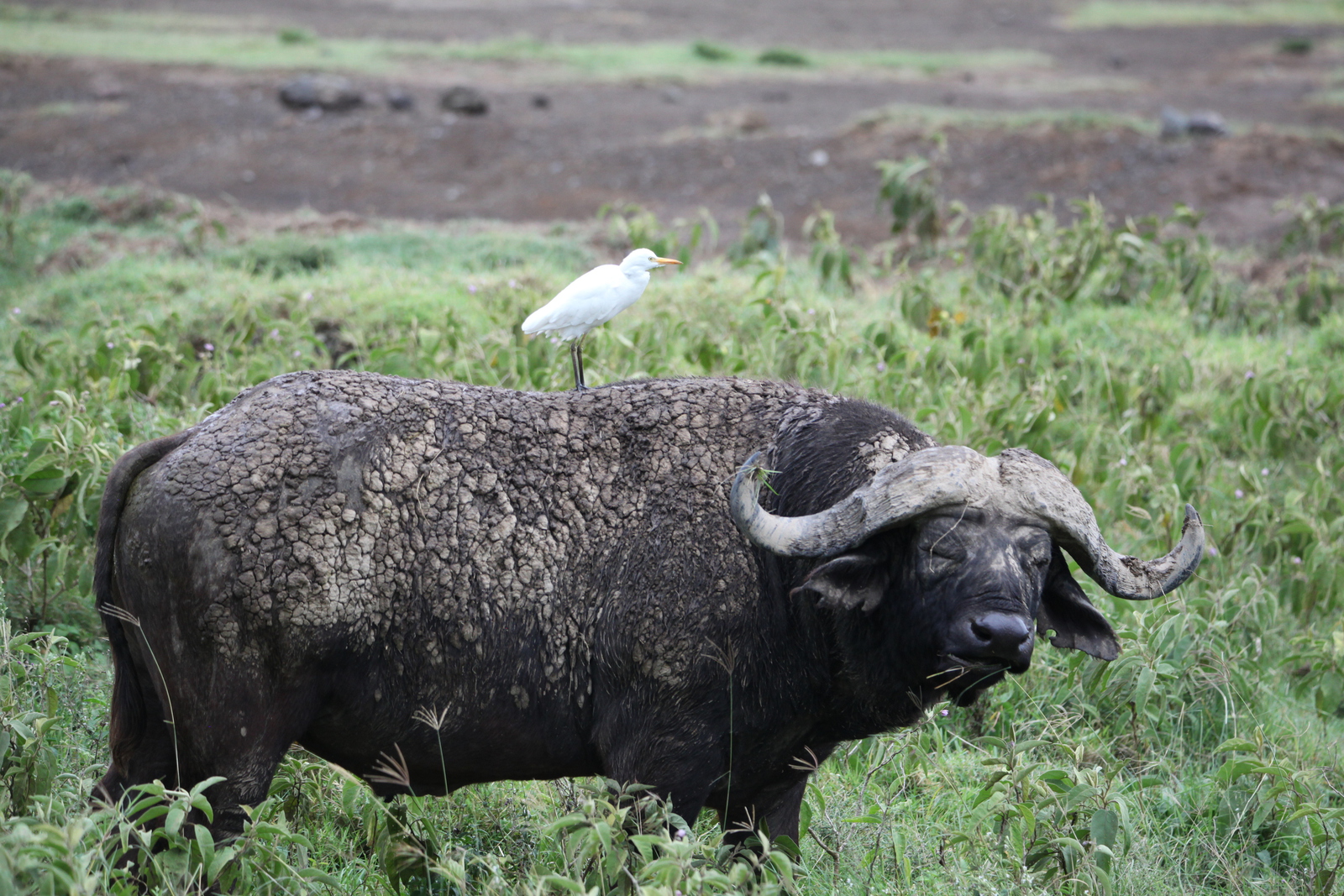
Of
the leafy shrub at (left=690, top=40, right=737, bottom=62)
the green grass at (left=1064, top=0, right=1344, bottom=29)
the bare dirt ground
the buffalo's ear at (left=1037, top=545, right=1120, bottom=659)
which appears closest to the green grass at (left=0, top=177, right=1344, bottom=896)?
the buffalo's ear at (left=1037, top=545, right=1120, bottom=659)

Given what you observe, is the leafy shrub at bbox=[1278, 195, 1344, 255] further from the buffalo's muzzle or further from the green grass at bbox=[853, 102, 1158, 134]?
the buffalo's muzzle

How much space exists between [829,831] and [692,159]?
11851 millimetres

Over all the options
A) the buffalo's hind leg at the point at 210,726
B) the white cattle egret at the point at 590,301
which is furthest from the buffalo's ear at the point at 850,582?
the buffalo's hind leg at the point at 210,726

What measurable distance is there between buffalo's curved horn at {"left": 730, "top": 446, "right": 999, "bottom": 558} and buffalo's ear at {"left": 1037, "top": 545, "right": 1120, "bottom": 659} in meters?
0.48

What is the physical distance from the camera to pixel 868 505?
320 centimetres

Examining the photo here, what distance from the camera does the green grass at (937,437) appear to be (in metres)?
3.56

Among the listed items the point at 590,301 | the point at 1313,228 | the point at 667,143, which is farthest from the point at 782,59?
the point at 590,301

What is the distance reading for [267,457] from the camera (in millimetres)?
3264

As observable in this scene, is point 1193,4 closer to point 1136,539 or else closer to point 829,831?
point 1136,539

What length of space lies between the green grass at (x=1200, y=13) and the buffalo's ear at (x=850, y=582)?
29848 mm

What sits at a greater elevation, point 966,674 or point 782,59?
point 782,59

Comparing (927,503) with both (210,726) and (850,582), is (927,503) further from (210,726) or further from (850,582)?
(210,726)

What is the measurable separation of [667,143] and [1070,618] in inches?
511

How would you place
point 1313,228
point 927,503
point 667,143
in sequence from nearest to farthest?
1. point 927,503
2. point 1313,228
3. point 667,143
